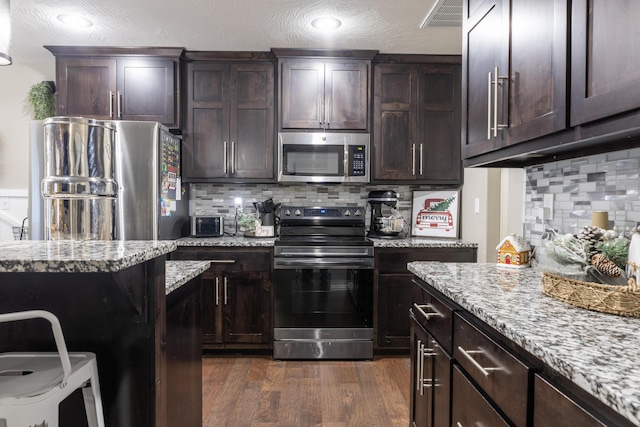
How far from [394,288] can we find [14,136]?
3.58 meters

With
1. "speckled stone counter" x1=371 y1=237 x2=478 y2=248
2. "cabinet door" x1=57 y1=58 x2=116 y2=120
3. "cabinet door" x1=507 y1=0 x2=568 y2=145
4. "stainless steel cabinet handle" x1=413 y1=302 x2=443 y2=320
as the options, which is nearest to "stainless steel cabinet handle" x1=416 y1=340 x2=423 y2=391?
"stainless steel cabinet handle" x1=413 y1=302 x2=443 y2=320

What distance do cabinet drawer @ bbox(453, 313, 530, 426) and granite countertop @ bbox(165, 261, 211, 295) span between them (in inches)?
37.7

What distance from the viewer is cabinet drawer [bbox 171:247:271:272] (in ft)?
9.53

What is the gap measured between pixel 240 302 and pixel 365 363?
104 cm

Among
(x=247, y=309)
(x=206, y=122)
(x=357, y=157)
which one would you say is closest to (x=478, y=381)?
(x=247, y=309)

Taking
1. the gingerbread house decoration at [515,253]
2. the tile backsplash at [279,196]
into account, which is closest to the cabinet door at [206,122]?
the tile backsplash at [279,196]

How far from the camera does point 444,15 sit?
2.46m

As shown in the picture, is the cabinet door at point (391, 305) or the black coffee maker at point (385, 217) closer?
the cabinet door at point (391, 305)

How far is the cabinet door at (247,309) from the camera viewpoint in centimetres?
292

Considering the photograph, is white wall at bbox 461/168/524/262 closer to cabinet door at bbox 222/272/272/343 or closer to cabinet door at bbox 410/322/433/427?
cabinet door at bbox 410/322/433/427

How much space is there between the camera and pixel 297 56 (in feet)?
10.0

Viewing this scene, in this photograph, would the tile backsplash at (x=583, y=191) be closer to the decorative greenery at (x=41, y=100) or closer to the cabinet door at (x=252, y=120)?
the cabinet door at (x=252, y=120)

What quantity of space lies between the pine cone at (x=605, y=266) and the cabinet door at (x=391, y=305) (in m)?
1.82

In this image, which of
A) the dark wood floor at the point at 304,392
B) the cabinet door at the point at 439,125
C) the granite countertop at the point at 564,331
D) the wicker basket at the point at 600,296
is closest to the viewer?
the granite countertop at the point at 564,331
